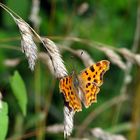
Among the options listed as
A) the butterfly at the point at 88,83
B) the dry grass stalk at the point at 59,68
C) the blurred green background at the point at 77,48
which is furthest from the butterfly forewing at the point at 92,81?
A: the blurred green background at the point at 77,48

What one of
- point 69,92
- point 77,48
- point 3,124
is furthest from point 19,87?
point 77,48

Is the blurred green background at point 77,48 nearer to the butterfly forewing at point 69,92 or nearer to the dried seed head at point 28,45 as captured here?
the butterfly forewing at point 69,92

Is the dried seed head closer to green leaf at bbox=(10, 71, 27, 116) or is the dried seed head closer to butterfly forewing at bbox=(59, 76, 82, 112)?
butterfly forewing at bbox=(59, 76, 82, 112)

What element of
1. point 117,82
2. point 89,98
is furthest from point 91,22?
point 89,98

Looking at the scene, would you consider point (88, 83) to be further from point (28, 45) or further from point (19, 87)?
point (28, 45)

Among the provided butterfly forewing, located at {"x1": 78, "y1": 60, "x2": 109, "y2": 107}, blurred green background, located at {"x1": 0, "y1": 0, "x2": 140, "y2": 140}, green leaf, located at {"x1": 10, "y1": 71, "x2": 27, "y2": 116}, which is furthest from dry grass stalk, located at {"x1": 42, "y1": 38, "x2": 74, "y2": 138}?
blurred green background, located at {"x1": 0, "y1": 0, "x2": 140, "y2": 140}

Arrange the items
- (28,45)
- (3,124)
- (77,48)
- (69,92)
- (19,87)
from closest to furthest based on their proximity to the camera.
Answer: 1. (28,45)
2. (69,92)
3. (3,124)
4. (19,87)
5. (77,48)
